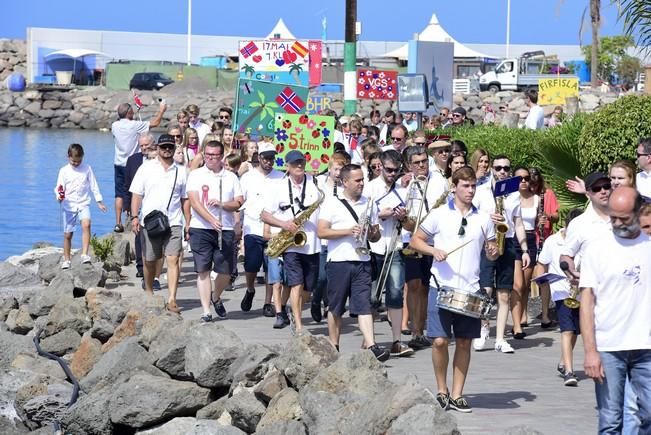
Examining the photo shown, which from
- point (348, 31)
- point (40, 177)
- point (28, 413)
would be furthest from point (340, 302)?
point (40, 177)

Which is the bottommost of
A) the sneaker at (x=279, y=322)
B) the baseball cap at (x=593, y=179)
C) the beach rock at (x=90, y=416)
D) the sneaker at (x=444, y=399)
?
the beach rock at (x=90, y=416)

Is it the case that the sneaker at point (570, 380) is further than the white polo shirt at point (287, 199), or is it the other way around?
the white polo shirt at point (287, 199)

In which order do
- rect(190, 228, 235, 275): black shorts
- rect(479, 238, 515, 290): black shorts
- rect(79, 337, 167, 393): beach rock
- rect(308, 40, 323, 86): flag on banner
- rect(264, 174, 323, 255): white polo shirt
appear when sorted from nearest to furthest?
rect(79, 337, 167, 393): beach rock → rect(479, 238, 515, 290): black shorts → rect(264, 174, 323, 255): white polo shirt → rect(190, 228, 235, 275): black shorts → rect(308, 40, 323, 86): flag on banner

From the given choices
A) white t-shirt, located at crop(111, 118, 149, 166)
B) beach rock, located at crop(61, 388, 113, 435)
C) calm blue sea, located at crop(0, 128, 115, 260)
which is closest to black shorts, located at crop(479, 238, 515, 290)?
beach rock, located at crop(61, 388, 113, 435)

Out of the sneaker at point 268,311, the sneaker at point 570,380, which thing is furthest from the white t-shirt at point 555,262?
the sneaker at point 268,311

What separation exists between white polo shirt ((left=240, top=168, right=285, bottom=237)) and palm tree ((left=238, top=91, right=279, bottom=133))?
3288mm

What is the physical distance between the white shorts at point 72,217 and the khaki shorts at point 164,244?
341cm

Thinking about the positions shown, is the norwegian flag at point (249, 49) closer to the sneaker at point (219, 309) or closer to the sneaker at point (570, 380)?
the sneaker at point (219, 309)

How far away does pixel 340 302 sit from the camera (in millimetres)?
11734

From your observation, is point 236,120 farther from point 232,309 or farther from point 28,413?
point 28,413

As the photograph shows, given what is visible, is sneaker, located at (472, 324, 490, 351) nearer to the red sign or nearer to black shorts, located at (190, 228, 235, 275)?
black shorts, located at (190, 228, 235, 275)

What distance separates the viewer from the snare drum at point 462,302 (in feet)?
31.3

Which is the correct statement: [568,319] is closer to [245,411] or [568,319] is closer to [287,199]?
[245,411]

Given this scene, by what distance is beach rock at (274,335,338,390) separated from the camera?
9.96 metres
